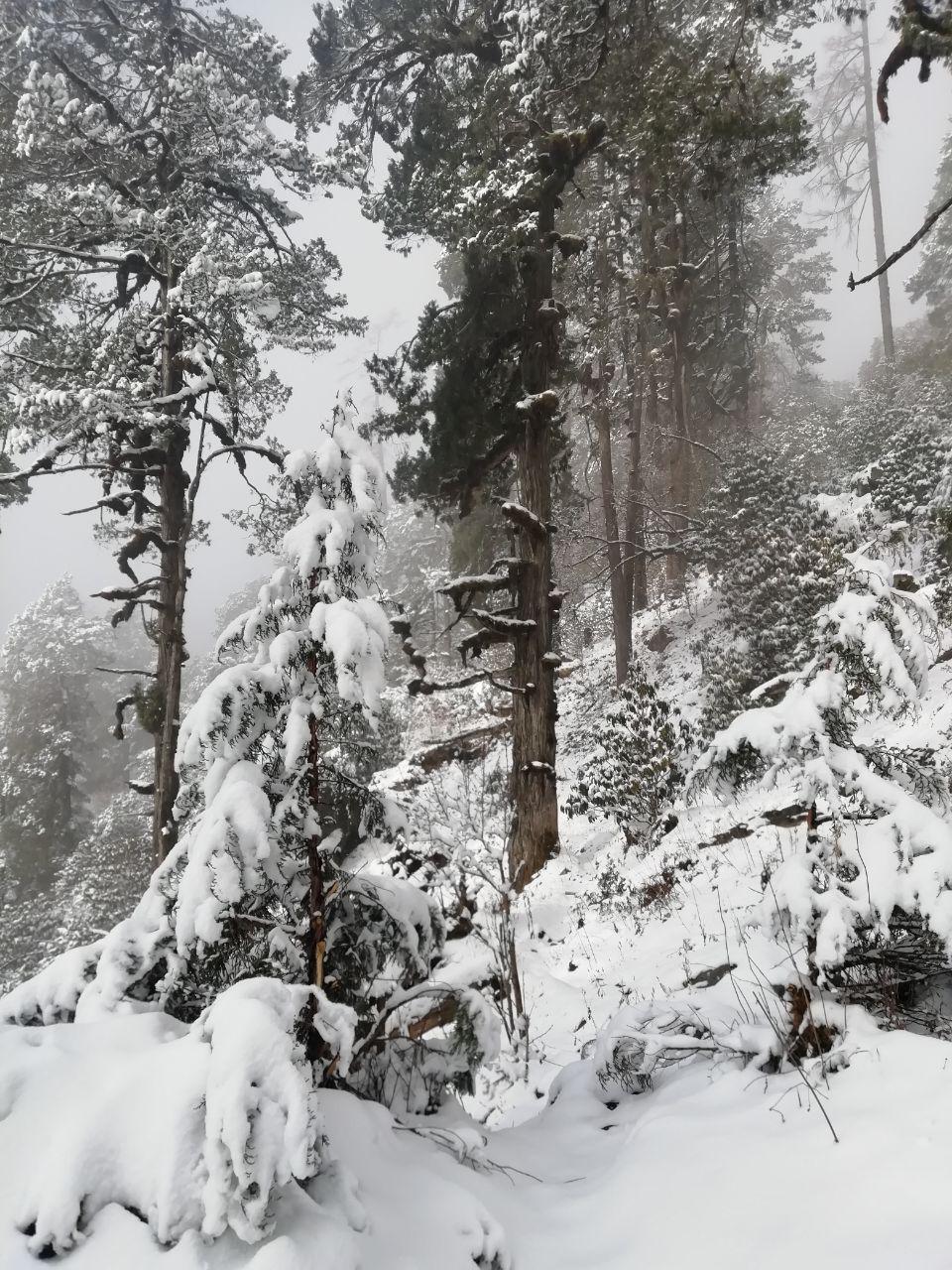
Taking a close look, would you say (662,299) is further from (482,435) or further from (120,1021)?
(120,1021)

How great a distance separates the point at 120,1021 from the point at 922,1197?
94.0 inches

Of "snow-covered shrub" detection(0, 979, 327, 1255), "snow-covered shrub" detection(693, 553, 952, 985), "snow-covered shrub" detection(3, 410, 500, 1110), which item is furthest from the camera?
"snow-covered shrub" detection(3, 410, 500, 1110)

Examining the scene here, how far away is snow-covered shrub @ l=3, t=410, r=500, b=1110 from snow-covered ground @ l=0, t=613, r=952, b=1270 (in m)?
0.40

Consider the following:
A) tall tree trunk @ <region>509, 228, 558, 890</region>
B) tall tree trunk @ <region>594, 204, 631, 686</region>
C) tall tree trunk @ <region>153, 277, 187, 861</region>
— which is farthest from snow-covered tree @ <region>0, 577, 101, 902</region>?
tall tree trunk @ <region>509, 228, 558, 890</region>

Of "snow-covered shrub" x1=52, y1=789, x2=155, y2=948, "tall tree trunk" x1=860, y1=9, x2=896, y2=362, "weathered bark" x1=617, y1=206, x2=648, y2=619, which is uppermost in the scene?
"tall tree trunk" x1=860, y1=9, x2=896, y2=362

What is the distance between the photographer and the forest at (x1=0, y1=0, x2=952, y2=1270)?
6.20 ft

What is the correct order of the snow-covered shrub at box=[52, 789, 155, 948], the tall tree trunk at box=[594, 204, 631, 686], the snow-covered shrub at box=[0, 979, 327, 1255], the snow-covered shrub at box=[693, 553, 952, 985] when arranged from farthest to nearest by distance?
the snow-covered shrub at box=[52, 789, 155, 948], the tall tree trunk at box=[594, 204, 631, 686], the snow-covered shrub at box=[693, 553, 952, 985], the snow-covered shrub at box=[0, 979, 327, 1255]

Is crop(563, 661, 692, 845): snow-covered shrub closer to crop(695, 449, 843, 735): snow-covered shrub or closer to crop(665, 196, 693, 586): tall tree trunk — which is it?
crop(695, 449, 843, 735): snow-covered shrub

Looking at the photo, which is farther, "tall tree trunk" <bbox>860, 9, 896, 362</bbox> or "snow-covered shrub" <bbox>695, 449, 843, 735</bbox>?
"tall tree trunk" <bbox>860, 9, 896, 362</bbox>

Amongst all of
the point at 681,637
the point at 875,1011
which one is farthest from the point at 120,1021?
the point at 681,637

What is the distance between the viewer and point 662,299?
48.1ft

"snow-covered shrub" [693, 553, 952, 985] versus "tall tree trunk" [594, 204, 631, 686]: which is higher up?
"tall tree trunk" [594, 204, 631, 686]

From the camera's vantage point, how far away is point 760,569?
10617mm

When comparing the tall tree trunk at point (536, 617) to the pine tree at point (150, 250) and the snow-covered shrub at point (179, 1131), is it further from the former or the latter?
the snow-covered shrub at point (179, 1131)
